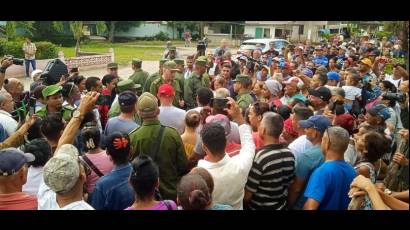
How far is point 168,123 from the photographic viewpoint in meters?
4.90

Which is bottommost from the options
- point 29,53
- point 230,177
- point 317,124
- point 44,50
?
point 44,50

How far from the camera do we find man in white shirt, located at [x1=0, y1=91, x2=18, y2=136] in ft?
15.0

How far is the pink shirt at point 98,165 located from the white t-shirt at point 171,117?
1496mm

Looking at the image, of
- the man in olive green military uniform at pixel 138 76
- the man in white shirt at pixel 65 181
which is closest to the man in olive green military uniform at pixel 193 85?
the man in olive green military uniform at pixel 138 76

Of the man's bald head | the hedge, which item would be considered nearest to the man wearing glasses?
the man's bald head

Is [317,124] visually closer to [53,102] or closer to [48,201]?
[48,201]

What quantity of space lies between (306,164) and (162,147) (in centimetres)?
128

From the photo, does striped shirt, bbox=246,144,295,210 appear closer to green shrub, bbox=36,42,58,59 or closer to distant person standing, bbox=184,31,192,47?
green shrub, bbox=36,42,58,59

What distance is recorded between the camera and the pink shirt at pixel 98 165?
11.1ft

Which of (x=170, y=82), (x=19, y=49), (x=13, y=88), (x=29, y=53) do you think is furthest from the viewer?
(x=19, y=49)

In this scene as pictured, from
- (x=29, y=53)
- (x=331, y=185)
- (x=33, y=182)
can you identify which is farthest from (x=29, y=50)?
(x=331, y=185)

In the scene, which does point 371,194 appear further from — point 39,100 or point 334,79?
point 334,79

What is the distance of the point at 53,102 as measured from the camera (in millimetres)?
4855
